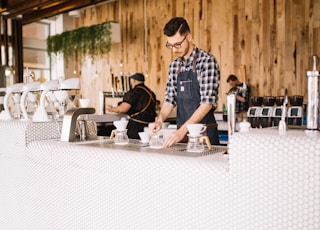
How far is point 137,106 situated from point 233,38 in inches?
112

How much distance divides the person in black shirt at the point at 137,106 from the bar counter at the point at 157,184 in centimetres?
185

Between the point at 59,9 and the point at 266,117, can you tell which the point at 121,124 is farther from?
the point at 59,9

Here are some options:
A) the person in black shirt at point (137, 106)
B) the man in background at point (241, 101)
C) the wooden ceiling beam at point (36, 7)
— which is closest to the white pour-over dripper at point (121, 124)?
the person in black shirt at point (137, 106)

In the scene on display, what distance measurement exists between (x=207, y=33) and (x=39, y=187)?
5.25 meters

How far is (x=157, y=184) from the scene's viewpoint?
1834 millimetres

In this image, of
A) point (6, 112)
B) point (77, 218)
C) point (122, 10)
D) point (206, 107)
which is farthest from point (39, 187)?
point (122, 10)

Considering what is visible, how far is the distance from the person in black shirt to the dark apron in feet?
5.53

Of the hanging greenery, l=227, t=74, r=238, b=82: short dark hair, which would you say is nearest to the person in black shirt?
l=227, t=74, r=238, b=82: short dark hair

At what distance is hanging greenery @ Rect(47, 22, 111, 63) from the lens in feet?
26.9

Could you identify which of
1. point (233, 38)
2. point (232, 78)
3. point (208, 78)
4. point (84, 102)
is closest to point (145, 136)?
point (208, 78)

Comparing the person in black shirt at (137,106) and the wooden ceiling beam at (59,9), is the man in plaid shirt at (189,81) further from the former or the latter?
the wooden ceiling beam at (59,9)

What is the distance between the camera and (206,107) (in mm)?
2482

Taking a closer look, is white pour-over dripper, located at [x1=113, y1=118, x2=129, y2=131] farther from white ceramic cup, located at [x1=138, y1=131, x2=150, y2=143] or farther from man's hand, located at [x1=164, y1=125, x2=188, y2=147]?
man's hand, located at [x1=164, y1=125, x2=188, y2=147]

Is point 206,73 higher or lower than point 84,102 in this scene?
higher
